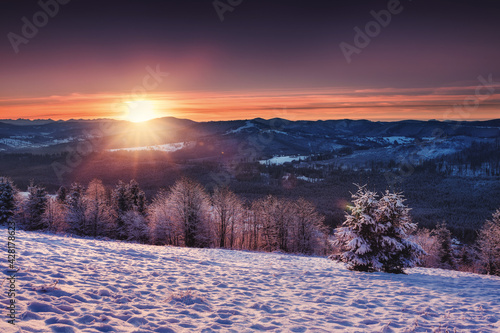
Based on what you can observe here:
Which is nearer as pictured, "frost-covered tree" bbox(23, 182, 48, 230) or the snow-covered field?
the snow-covered field

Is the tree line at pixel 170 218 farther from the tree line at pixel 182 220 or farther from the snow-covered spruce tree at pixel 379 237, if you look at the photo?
the snow-covered spruce tree at pixel 379 237

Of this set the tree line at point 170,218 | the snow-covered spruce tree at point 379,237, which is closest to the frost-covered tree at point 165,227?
the tree line at point 170,218

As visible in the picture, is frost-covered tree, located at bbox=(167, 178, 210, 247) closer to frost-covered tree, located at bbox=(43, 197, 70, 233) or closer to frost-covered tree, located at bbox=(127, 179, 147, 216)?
frost-covered tree, located at bbox=(127, 179, 147, 216)

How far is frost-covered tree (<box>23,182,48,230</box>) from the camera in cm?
5094

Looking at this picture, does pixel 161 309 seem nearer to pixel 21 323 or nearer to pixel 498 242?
pixel 21 323

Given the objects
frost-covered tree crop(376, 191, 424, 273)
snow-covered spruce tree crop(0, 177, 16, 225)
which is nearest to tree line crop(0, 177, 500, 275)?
snow-covered spruce tree crop(0, 177, 16, 225)

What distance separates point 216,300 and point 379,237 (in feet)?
41.5

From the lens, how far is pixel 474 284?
16.1 metres

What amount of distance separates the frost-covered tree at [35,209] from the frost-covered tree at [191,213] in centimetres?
2694

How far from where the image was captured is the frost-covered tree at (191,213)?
145 feet

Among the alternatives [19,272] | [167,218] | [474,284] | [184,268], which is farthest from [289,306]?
[167,218]

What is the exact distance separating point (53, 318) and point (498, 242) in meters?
49.3

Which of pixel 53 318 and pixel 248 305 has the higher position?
pixel 53 318

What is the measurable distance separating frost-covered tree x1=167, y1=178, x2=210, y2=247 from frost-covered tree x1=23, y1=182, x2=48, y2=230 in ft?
88.4
